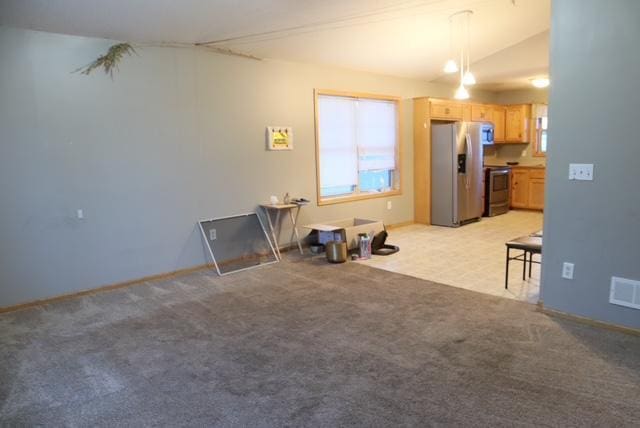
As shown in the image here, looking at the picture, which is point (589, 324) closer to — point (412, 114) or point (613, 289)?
point (613, 289)

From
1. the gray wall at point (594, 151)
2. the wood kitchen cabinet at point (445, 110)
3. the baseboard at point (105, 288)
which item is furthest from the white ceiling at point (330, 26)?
the baseboard at point (105, 288)

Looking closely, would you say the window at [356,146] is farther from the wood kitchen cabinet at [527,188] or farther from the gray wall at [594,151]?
the gray wall at [594,151]

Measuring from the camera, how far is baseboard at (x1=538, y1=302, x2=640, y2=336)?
9.52ft

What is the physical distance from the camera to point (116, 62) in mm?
4055

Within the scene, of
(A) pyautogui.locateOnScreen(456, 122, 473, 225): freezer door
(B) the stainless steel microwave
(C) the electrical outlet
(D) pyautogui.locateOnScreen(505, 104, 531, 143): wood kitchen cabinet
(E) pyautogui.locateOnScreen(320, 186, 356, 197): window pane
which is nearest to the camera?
(C) the electrical outlet

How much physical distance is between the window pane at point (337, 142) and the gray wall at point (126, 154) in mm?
354

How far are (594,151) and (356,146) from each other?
144 inches

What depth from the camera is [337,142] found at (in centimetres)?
605

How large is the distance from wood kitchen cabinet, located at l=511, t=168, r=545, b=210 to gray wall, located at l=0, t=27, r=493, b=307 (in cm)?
485

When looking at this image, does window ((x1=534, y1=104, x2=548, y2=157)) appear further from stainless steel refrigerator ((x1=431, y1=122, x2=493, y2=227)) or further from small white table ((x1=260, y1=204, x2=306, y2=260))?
small white table ((x1=260, y1=204, x2=306, y2=260))

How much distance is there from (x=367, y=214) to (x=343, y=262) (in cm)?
172

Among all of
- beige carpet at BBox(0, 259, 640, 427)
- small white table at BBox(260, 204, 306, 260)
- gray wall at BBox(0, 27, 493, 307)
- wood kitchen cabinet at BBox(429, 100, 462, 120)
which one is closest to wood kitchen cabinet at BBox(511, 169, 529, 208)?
wood kitchen cabinet at BBox(429, 100, 462, 120)

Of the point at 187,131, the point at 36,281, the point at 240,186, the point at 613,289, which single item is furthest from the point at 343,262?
the point at 36,281

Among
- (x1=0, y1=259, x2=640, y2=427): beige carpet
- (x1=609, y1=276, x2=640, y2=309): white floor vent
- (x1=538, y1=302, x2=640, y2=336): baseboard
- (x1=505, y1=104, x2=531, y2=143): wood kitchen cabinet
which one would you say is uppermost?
(x1=505, y1=104, x2=531, y2=143): wood kitchen cabinet
